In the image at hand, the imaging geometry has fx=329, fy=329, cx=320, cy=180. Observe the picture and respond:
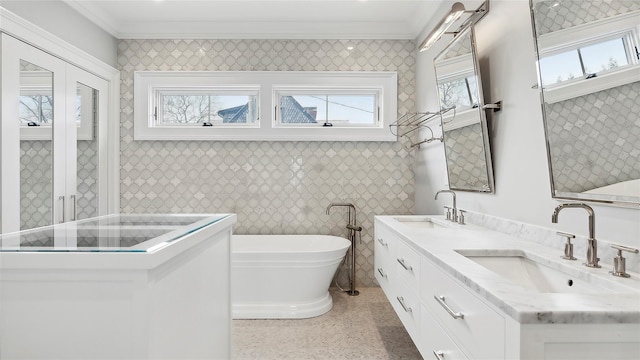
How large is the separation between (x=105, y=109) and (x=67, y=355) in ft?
10.2

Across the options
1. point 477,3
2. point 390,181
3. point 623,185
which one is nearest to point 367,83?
point 390,181

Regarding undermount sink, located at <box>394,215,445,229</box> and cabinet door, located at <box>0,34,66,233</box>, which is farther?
undermount sink, located at <box>394,215,445,229</box>

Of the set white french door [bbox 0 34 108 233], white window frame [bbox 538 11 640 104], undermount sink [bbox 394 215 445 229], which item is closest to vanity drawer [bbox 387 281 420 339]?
undermount sink [bbox 394 215 445 229]

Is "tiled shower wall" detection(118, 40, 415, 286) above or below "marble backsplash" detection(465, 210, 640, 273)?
above

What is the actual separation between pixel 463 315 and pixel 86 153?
3.35 meters

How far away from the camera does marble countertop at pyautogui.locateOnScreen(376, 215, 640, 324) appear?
800 mm

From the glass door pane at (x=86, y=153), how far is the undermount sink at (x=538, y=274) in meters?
3.16

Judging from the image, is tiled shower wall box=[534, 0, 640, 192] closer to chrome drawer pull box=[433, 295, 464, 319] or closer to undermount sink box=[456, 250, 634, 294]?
undermount sink box=[456, 250, 634, 294]

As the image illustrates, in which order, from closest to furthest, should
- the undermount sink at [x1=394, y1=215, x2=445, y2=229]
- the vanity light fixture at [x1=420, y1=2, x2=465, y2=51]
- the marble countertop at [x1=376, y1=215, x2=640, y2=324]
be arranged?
1. the marble countertop at [x1=376, y1=215, x2=640, y2=324]
2. the vanity light fixture at [x1=420, y1=2, x2=465, y2=51]
3. the undermount sink at [x1=394, y1=215, x2=445, y2=229]

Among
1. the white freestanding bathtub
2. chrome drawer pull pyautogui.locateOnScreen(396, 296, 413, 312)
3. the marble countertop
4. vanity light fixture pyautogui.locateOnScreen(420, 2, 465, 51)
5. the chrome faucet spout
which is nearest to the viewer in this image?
the marble countertop

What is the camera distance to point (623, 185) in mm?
1153

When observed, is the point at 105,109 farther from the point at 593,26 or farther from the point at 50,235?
the point at 593,26

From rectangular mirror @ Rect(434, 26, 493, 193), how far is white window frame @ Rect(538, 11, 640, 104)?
59 cm

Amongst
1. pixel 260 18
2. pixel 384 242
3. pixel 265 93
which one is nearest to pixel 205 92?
pixel 265 93
